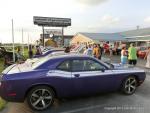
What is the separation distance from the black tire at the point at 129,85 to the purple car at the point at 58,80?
0.07m

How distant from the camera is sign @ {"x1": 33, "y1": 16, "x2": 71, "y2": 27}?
2466 inches

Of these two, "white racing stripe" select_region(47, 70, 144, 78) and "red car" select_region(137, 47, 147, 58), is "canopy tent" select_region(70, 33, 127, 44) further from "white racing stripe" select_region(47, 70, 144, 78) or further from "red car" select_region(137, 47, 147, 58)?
"white racing stripe" select_region(47, 70, 144, 78)

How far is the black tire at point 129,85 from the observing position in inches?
268

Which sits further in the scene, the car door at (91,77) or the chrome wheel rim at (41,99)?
the car door at (91,77)

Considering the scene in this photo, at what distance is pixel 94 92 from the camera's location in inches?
247

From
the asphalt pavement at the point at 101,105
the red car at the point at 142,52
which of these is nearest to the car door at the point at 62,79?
the asphalt pavement at the point at 101,105

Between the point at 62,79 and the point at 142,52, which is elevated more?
the point at 62,79

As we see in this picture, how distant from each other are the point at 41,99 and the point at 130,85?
3036mm

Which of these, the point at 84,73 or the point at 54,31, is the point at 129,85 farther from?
the point at 54,31

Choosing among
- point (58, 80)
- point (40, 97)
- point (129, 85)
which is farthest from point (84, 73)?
point (129, 85)

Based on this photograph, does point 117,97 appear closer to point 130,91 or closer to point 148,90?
point 130,91

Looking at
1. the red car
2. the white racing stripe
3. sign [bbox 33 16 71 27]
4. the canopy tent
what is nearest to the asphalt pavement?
the white racing stripe

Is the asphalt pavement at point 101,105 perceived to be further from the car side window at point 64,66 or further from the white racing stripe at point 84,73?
the car side window at point 64,66

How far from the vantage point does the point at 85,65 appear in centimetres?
624
